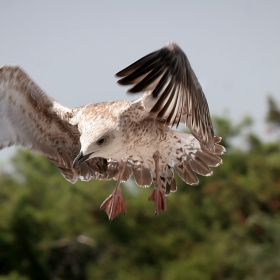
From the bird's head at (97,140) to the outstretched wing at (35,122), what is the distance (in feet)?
1.76

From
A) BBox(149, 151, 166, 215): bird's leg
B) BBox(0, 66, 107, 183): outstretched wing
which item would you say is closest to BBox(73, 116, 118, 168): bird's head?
BBox(0, 66, 107, 183): outstretched wing

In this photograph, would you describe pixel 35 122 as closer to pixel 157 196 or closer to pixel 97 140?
pixel 97 140

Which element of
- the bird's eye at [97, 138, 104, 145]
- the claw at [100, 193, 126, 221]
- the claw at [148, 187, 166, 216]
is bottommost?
the claw at [100, 193, 126, 221]

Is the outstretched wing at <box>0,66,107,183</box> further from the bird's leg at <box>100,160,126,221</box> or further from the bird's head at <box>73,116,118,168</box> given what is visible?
the bird's head at <box>73,116,118,168</box>

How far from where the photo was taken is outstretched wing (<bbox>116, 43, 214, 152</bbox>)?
187 inches

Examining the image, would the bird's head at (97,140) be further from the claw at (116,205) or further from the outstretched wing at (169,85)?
the claw at (116,205)

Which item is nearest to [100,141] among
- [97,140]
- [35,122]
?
→ [97,140]

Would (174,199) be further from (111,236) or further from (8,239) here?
(8,239)

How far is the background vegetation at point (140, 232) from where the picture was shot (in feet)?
71.1

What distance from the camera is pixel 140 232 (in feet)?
75.3

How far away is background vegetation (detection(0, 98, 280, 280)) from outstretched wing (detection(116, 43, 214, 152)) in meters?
15.7

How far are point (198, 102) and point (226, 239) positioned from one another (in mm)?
17808

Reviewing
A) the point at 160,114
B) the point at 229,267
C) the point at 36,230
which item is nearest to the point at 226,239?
the point at 229,267

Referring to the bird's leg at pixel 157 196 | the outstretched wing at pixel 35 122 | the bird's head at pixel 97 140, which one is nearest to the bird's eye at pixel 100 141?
the bird's head at pixel 97 140
